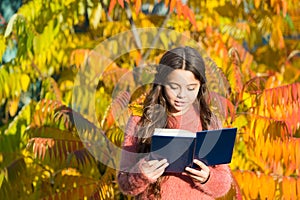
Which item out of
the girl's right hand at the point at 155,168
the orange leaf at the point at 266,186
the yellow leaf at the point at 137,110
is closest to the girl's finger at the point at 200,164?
the girl's right hand at the point at 155,168

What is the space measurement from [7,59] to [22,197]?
1.11 m

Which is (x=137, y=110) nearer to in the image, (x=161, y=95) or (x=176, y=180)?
(x=161, y=95)

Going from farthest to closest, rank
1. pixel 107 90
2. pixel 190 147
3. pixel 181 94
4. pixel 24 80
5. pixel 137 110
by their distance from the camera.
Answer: pixel 107 90, pixel 24 80, pixel 137 110, pixel 181 94, pixel 190 147

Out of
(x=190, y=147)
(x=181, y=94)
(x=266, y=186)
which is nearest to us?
(x=190, y=147)

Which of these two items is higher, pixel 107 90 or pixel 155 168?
pixel 107 90

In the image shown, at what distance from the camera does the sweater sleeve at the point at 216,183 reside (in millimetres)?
2947

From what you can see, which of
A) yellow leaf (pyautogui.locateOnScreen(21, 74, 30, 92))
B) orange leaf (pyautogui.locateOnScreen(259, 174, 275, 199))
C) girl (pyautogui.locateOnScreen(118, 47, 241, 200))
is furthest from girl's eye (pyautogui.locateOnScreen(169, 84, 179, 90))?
yellow leaf (pyautogui.locateOnScreen(21, 74, 30, 92))

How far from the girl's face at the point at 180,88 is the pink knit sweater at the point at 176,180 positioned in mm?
82

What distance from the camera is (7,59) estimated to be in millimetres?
5383

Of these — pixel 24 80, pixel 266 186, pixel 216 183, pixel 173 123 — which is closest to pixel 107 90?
pixel 24 80

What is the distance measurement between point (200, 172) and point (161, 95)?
1.15 feet

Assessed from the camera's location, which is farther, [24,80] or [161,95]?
[24,80]

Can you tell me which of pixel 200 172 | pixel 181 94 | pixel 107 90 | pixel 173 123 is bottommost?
pixel 200 172

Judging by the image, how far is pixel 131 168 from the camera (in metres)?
2.96
